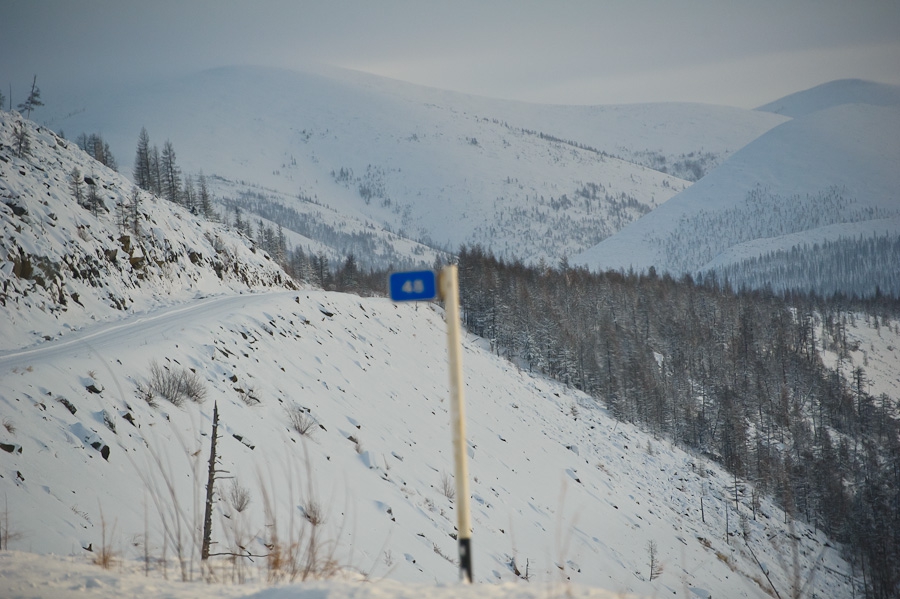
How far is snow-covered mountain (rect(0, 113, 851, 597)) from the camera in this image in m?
7.82

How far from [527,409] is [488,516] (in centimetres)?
1696

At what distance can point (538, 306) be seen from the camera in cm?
7219

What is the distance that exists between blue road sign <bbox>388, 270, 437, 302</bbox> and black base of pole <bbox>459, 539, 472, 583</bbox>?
1.91 meters

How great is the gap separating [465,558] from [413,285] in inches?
85.5

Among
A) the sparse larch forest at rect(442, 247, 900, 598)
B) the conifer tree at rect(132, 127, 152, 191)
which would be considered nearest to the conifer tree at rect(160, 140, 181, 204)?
the conifer tree at rect(132, 127, 152, 191)

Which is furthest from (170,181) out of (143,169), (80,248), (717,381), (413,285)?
(717,381)

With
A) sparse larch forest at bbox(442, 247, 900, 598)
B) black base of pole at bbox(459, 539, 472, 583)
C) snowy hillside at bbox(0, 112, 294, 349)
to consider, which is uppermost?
snowy hillside at bbox(0, 112, 294, 349)

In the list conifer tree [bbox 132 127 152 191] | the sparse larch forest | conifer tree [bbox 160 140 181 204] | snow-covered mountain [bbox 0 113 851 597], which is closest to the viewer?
snow-covered mountain [bbox 0 113 851 597]

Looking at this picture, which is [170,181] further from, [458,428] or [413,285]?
[458,428]

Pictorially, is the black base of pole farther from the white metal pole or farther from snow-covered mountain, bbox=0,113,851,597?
snow-covered mountain, bbox=0,113,851,597

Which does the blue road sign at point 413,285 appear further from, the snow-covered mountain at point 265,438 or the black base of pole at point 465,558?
the black base of pole at point 465,558

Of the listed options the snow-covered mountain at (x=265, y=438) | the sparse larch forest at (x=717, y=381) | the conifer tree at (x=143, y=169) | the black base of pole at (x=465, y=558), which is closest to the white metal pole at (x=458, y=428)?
the black base of pole at (x=465, y=558)

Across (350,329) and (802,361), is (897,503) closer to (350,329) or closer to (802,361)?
(802,361)

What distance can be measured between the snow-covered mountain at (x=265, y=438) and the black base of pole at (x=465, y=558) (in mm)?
804
